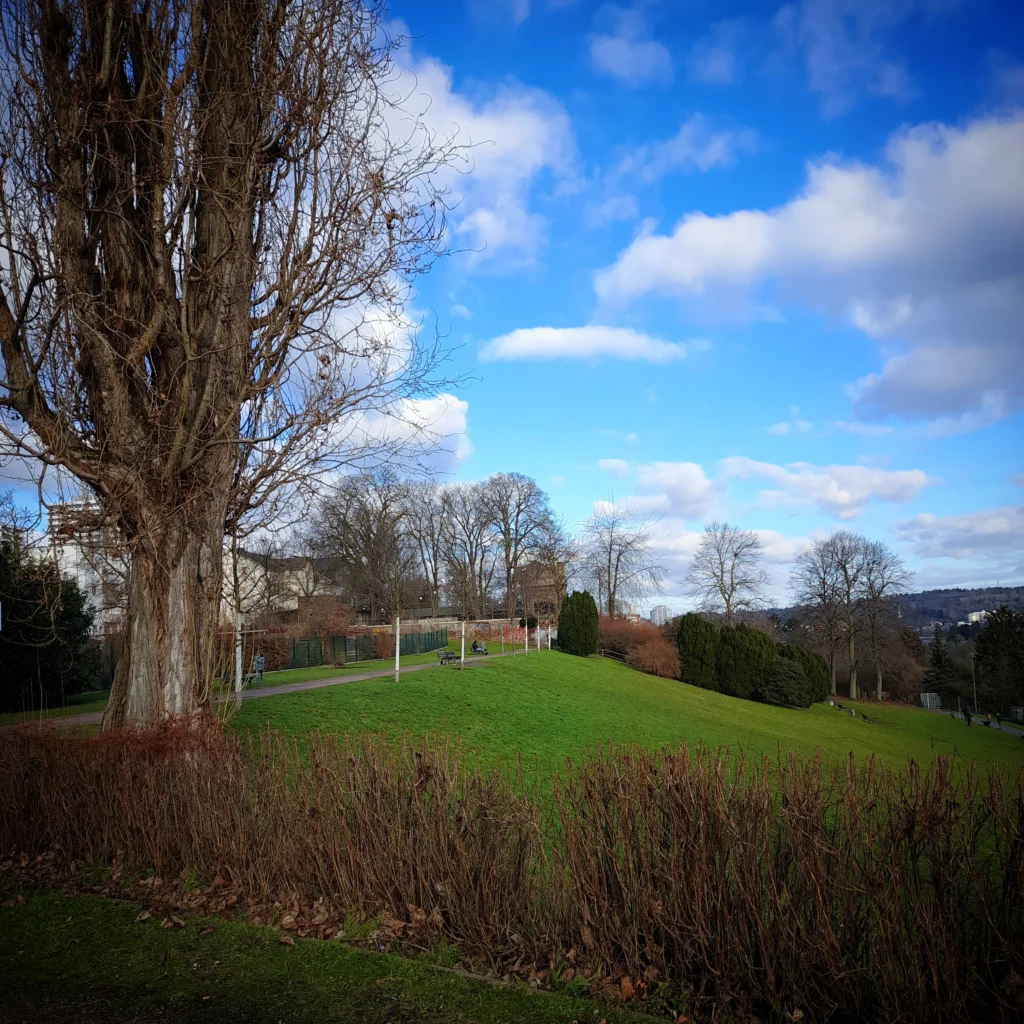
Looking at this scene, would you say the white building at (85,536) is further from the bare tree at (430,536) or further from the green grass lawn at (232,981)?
the bare tree at (430,536)

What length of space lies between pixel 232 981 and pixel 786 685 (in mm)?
38154

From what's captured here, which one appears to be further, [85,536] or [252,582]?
→ [252,582]

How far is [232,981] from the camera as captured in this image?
155 inches

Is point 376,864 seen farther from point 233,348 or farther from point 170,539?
point 233,348

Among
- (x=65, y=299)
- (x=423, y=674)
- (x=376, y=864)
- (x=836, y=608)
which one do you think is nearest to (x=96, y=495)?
(x=65, y=299)

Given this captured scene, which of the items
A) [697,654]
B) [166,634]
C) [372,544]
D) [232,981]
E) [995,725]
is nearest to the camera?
[232,981]

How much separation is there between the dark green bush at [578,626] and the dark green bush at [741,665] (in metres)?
6.45

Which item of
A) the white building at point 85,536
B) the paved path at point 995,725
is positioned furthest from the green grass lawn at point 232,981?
the paved path at point 995,725

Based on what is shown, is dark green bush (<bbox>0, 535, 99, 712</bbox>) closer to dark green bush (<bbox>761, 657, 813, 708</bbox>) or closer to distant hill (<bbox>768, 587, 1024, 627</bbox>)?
dark green bush (<bbox>761, 657, 813, 708</bbox>)

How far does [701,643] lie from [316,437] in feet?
110

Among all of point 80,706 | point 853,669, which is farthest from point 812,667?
point 80,706

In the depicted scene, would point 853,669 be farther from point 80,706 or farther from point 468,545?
point 80,706

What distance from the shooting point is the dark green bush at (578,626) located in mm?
38938

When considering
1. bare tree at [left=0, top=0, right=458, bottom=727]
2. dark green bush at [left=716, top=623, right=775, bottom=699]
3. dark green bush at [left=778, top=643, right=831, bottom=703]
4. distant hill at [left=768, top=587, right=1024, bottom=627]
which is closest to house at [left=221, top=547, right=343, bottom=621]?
bare tree at [left=0, top=0, right=458, bottom=727]
